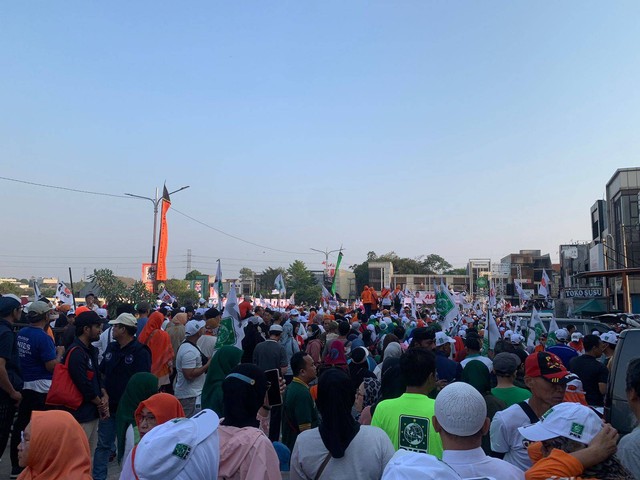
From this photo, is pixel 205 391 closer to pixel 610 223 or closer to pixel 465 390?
pixel 465 390

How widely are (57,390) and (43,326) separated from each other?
1.33 meters

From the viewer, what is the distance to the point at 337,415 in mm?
3350

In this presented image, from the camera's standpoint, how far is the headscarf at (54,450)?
3.17m

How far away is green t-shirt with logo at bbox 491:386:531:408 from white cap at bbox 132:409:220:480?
3079mm

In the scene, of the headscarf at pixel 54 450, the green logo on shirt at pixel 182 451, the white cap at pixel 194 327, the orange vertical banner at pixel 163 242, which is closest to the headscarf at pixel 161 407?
the headscarf at pixel 54 450

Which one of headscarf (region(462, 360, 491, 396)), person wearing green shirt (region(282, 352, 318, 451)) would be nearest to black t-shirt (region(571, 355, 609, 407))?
headscarf (region(462, 360, 491, 396))

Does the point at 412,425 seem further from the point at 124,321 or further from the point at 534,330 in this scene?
the point at 534,330

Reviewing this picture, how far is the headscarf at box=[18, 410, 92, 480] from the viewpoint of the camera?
125 inches

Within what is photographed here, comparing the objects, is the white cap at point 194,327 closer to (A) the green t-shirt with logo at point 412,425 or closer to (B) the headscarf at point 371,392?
(B) the headscarf at point 371,392

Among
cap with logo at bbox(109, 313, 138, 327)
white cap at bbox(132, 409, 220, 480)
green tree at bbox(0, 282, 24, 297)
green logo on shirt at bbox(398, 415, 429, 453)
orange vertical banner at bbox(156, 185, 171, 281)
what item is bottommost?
green logo on shirt at bbox(398, 415, 429, 453)

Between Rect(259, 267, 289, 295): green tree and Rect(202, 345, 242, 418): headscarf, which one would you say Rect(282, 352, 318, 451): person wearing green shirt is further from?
Rect(259, 267, 289, 295): green tree

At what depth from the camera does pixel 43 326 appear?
22.4 ft

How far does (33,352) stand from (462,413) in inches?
217

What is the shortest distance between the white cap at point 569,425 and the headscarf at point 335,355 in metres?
4.96
